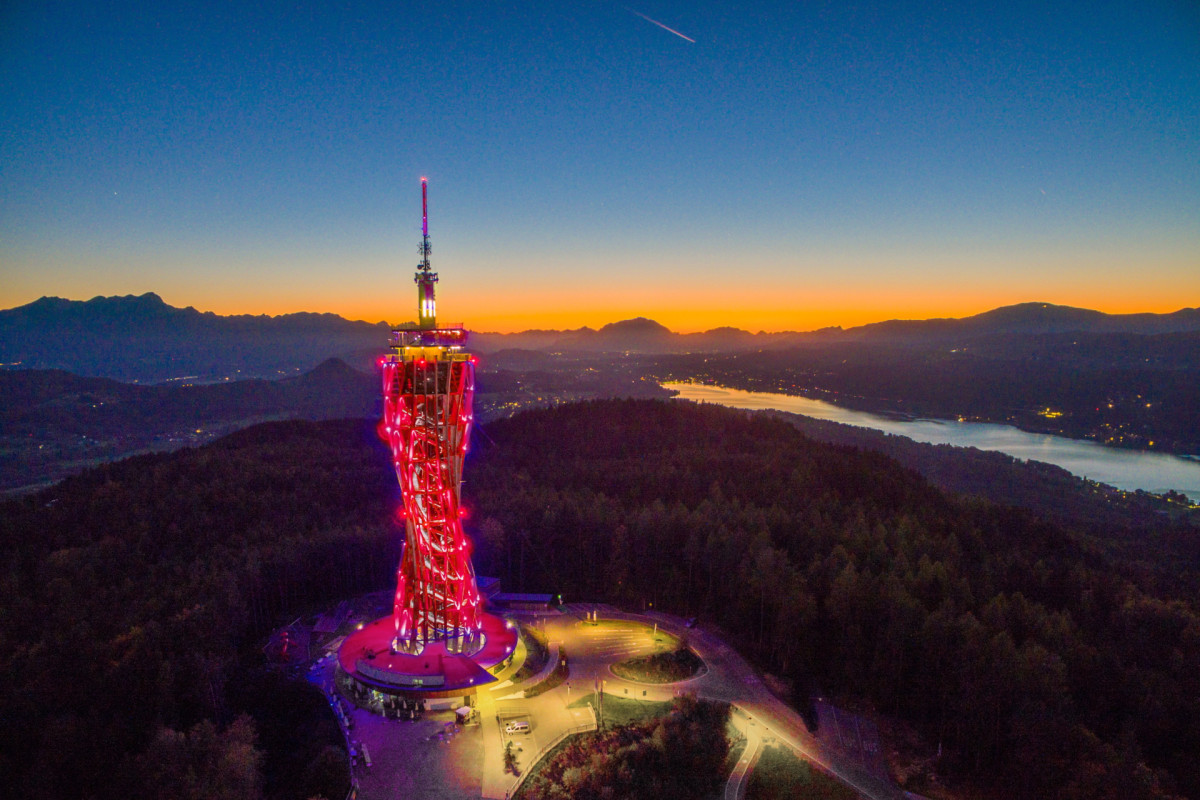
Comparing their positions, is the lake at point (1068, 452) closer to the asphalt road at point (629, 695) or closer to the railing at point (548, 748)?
the asphalt road at point (629, 695)

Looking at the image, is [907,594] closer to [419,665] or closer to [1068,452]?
[419,665]

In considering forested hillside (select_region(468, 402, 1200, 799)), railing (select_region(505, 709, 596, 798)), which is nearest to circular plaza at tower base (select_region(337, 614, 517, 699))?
railing (select_region(505, 709, 596, 798))

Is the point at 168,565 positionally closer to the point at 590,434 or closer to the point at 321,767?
the point at 321,767

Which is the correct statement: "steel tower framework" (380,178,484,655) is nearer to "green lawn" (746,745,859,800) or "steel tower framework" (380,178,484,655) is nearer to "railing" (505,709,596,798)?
"railing" (505,709,596,798)

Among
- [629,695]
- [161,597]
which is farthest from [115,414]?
[629,695]

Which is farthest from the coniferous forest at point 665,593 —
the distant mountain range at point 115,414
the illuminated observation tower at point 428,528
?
the distant mountain range at point 115,414

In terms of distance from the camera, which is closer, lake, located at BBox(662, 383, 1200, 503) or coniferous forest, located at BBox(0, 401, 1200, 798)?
coniferous forest, located at BBox(0, 401, 1200, 798)
